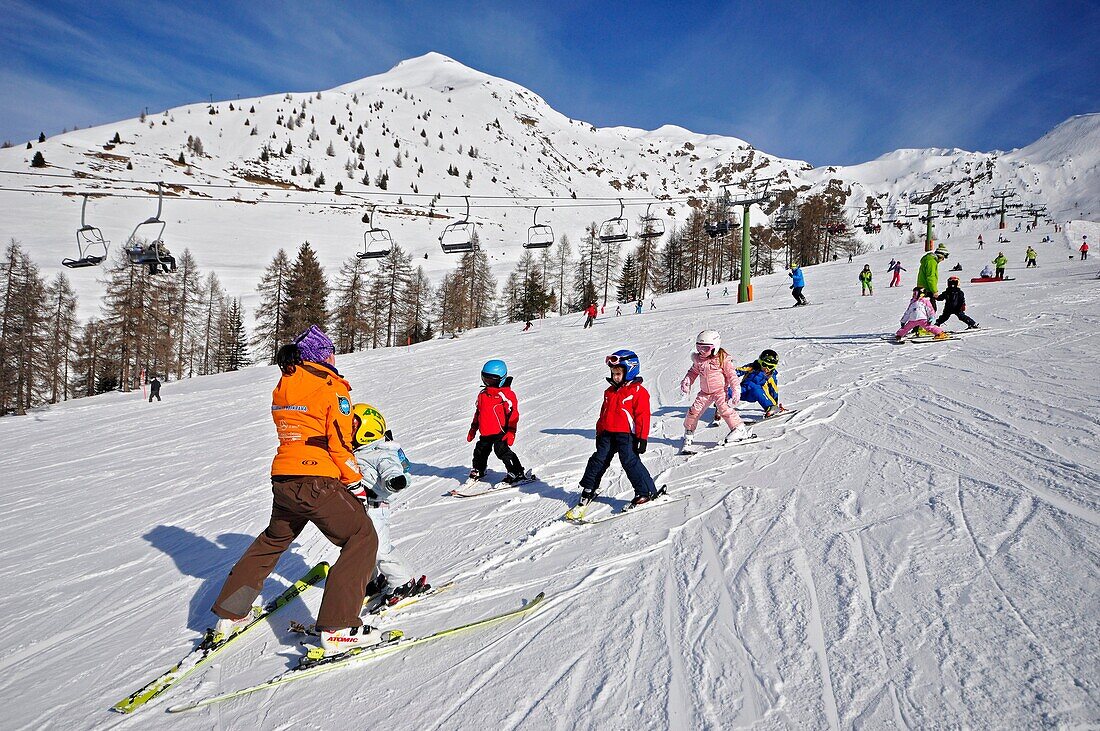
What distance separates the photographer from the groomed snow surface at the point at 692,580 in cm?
249

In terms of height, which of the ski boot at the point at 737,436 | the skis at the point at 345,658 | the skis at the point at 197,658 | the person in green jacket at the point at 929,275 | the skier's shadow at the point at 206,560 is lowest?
the skier's shadow at the point at 206,560

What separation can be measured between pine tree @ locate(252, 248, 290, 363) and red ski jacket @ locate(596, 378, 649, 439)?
40.8 m

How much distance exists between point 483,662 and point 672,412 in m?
6.54

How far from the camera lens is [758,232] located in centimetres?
6341

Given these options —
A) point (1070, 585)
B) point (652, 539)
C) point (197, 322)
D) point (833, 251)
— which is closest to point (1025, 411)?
point (1070, 585)

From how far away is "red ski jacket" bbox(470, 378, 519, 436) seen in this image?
6160 millimetres

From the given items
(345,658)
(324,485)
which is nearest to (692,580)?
(345,658)

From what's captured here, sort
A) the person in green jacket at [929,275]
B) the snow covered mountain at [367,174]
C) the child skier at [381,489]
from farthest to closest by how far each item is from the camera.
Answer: the snow covered mountain at [367,174]
the person in green jacket at [929,275]
the child skier at [381,489]

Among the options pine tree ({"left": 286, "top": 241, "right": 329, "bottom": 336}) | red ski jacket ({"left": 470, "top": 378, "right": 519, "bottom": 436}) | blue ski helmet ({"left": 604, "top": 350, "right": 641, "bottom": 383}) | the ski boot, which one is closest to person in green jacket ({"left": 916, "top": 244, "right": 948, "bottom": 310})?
the ski boot

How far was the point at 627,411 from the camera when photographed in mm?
4945

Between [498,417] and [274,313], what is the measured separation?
4178cm

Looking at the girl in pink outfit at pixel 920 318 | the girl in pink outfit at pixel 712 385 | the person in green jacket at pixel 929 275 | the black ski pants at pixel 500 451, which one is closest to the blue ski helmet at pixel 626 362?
the girl in pink outfit at pixel 712 385

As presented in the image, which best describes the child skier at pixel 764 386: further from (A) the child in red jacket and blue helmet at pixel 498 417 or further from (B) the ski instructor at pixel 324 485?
(B) the ski instructor at pixel 324 485

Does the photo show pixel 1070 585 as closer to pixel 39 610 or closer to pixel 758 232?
pixel 39 610
